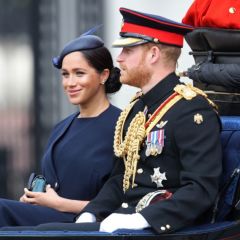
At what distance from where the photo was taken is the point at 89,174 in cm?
421

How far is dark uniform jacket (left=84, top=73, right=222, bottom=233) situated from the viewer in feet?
12.0

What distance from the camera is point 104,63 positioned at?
4336 millimetres

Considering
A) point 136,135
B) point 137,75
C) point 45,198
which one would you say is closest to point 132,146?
point 136,135

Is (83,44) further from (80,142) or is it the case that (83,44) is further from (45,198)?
(45,198)

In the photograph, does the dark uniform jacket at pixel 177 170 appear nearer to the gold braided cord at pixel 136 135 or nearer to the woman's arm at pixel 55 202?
the gold braided cord at pixel 136 135

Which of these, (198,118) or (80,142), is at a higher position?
(198,118)

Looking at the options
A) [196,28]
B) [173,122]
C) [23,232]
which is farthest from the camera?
[196,28]

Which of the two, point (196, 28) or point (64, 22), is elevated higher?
point (196, 28)

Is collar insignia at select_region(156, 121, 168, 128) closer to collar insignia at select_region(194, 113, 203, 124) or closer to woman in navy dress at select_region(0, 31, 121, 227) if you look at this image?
collar insignia at select_region(194, 113, 203, 124)

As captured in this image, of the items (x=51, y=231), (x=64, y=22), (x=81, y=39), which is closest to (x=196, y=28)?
(x=81, y=39)

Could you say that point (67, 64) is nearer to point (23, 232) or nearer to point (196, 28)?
point (196, 28)

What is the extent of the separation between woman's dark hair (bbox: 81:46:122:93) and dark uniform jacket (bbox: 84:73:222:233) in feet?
1.17

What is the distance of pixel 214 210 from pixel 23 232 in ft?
2.17

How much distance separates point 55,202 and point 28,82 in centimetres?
301
